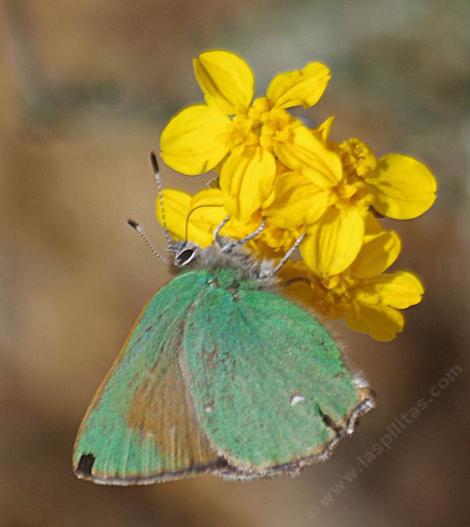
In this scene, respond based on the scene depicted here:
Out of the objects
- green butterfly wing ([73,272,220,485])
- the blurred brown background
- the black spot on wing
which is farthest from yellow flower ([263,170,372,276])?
the blurred brown background

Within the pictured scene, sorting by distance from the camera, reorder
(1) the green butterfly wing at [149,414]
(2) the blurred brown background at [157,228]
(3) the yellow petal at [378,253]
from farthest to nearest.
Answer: (2) the blurred brown background at [157,228] < (3) the yellow petal at [378,253] < (1) the green butterfly wing at [149,414]

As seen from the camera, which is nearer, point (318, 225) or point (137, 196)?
point (318, 225)

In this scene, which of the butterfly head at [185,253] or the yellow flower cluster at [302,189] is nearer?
the yellow flower cluster at [302,189]

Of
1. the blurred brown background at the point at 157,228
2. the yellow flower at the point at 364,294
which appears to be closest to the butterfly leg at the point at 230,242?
the yellow flower at the point at 364,294

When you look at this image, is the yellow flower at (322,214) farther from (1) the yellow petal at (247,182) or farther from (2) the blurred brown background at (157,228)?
(2) the blurred brown background at (157,228)

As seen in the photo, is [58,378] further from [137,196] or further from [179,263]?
[179,263]

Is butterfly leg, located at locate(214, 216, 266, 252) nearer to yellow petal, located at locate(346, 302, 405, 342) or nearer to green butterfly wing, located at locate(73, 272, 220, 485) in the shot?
green butterfly wing, located at locate(73, 272, 220, 485)

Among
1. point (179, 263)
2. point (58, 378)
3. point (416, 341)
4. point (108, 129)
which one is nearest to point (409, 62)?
point (416, 341)
